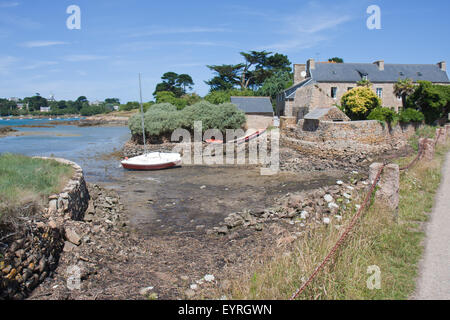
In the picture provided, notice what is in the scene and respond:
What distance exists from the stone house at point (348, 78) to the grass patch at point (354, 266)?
88.8ft

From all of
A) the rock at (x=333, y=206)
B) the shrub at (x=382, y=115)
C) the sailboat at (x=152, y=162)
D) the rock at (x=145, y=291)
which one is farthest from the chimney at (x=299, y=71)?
the rock at (x=145, y=291)

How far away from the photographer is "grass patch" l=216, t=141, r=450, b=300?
4.35m

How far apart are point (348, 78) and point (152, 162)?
87.4ft

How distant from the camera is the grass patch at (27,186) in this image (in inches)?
242

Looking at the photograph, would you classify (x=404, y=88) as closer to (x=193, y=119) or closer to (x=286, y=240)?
(x=193, y=119)

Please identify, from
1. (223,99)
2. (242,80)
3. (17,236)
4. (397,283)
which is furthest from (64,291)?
(242,80)

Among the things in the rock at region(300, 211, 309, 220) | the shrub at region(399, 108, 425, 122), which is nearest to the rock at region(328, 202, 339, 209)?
the rock at region(300, 211, 309, 220)

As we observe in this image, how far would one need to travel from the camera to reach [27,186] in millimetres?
8133

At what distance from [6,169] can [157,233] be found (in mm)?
5053

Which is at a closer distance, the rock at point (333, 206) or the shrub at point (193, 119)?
the rock at point (333, 206)

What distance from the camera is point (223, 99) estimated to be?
4369 cm

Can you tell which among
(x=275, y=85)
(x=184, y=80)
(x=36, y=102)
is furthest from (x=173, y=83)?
(x=36, y=102)

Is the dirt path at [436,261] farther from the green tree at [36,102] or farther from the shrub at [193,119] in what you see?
the green tree at [36,102]

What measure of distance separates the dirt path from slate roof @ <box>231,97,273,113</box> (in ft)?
102
